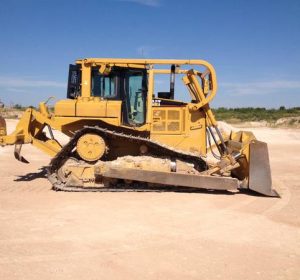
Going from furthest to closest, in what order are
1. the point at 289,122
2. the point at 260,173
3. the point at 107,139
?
the point at 289,122 < the point at 107,139 < the point at 260,173

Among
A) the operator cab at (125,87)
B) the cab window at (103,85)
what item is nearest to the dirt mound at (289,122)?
the operator cab at (125,87)

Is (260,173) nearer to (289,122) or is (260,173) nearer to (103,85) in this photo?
(103,85)

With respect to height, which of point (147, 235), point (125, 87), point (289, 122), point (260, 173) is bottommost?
point (147, 235)

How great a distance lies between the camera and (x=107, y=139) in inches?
367

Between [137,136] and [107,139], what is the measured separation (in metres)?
0.68

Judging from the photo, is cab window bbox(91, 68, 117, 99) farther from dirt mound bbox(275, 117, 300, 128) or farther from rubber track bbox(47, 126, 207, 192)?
dirt mound bbox(275, 117, 300, 128)

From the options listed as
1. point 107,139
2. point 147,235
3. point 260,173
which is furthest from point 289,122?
point 147,235

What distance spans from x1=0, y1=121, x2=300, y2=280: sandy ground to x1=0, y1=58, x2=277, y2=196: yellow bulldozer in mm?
425

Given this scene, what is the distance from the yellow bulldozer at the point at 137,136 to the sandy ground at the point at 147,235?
425 mm

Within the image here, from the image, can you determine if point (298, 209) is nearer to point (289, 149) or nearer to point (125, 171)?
point (125, 171)

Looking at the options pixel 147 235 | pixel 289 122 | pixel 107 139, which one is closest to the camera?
pixel 147 235

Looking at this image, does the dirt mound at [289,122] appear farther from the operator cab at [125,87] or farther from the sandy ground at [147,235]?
the operator cab at [125,87]

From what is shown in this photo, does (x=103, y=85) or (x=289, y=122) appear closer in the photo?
(x=103, y=85)

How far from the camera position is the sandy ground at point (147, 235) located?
4.56 meters
